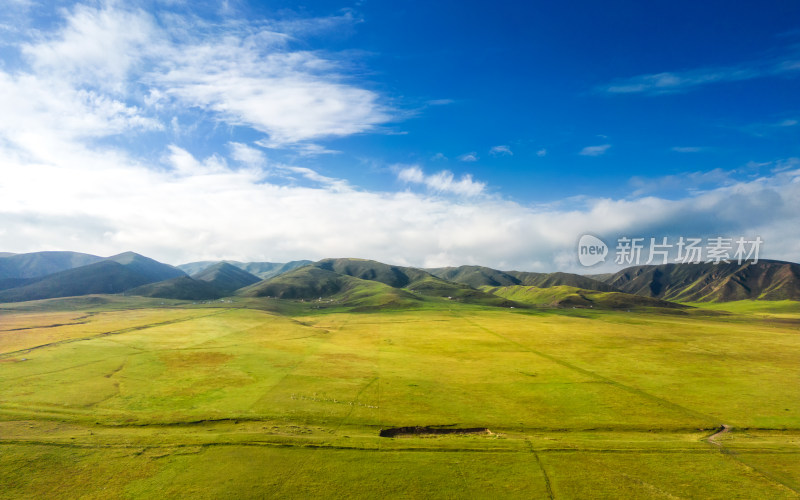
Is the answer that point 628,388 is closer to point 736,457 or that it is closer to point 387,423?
point 736,457

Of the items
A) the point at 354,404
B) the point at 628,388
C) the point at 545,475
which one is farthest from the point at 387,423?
the point at 628,388

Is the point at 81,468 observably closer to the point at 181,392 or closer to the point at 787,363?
the point at 181,392

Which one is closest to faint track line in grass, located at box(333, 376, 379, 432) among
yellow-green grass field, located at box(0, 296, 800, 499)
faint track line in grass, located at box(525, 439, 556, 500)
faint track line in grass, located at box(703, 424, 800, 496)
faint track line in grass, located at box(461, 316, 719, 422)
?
yellow-green grass field, located at box(0, 296, 800, 499)

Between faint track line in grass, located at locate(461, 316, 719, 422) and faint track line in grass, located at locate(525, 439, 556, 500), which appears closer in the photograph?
faint track line in grass, located at locate(525, 439, 556, 500)

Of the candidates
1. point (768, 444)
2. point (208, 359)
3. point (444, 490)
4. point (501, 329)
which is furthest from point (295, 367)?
point (501, 329)

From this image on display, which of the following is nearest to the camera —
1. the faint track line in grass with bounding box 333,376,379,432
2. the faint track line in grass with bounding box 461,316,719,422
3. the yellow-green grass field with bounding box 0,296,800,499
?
the yellow-green grass field with bounding box 0,296,800,499

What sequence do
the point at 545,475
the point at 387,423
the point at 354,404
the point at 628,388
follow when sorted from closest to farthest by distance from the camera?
the point at 545,475, the point at 387,423, the point at 354,404, the point at 628,388

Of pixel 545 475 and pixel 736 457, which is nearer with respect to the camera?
pixel 545 475

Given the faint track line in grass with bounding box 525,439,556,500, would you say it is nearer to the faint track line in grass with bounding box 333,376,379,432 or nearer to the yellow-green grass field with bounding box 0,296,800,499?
the yellow-green grass field with bounding box 0,296,800,499
